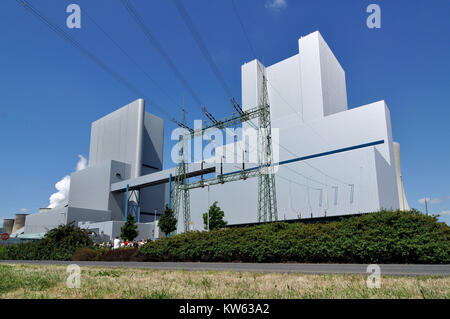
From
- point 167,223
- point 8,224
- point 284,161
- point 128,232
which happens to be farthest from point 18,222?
point 284,161

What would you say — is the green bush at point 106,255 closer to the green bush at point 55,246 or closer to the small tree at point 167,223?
the green bush at point 55,246

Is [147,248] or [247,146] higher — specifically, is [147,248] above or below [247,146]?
below

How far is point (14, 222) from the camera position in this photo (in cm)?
8575

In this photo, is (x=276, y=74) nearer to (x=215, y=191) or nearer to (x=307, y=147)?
(x=307, y=147)

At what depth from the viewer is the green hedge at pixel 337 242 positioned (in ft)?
35.1

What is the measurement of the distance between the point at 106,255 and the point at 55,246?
16.4ft

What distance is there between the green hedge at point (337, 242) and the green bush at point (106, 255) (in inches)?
108

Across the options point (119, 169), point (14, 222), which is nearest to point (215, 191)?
point (119, 169)

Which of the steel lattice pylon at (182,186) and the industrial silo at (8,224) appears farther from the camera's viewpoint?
the industrial silo at (8,224)

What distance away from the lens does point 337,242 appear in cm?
1197

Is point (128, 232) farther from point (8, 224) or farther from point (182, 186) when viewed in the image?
point (8, 224)

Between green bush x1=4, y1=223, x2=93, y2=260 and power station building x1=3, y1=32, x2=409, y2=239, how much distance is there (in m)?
17.6

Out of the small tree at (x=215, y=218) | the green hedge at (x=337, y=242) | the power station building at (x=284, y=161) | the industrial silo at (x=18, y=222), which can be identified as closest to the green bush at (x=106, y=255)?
the green hedge at (x=337, y=242)
